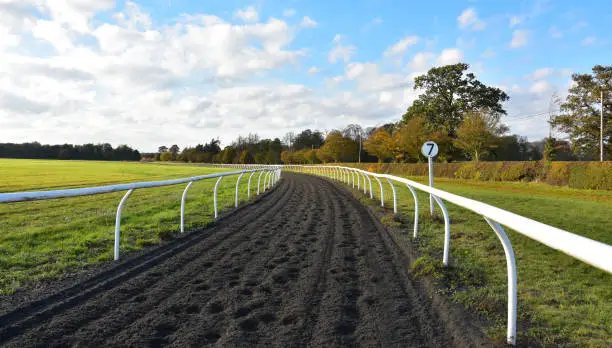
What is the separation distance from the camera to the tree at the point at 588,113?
2852cm

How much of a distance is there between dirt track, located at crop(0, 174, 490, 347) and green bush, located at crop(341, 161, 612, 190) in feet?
62.0

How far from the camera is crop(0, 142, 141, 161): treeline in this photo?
98500 millimetres

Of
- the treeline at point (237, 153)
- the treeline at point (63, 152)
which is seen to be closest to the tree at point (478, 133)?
the treeline at point (237, 153)

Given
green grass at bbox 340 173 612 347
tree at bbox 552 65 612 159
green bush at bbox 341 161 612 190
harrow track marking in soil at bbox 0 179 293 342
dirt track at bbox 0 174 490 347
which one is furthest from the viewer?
tree at bbox 552 65 612 159

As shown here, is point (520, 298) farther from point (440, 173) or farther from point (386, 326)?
point (440, 173)

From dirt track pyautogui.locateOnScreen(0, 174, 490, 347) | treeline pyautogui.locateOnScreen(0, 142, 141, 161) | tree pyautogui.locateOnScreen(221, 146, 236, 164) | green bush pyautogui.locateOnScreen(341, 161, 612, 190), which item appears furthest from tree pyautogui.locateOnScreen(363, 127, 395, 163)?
treeline pyautogui.locateOnScreen(0, 142, 141, 161)

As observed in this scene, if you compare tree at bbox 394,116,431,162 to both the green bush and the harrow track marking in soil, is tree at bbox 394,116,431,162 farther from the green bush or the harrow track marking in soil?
the harrow track marking in soil

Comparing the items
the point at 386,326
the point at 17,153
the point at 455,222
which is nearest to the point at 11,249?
the point at 386,326

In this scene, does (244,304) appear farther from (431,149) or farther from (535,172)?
(535,172)

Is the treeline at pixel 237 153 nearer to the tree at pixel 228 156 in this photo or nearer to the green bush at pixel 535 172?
the tree at pixel 228 156

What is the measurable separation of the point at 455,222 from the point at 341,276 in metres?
4.58

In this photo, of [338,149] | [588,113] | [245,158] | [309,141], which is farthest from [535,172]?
[309,141]

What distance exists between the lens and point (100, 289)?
136 inches

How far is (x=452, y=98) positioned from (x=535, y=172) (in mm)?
22385
